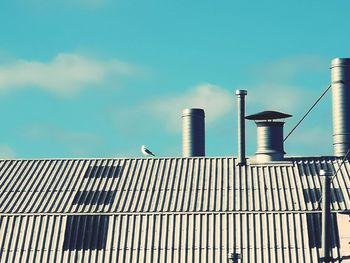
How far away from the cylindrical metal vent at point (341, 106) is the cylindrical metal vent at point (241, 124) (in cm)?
442

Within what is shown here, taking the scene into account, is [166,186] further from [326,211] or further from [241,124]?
[326,211]

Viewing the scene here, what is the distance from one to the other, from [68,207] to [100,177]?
313cm

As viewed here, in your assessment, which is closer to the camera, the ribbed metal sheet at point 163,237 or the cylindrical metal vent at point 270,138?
the ribbed metal sheet at point 163,237

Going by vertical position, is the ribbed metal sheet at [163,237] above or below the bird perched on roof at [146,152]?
below

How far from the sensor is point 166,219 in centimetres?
3341

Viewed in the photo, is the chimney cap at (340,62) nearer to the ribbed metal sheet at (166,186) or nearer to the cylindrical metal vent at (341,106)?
the cylindrical metal vent at (341,106)

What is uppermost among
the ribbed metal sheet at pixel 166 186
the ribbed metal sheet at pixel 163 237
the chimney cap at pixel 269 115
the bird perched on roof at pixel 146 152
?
the chimney cap at pixel 269 115

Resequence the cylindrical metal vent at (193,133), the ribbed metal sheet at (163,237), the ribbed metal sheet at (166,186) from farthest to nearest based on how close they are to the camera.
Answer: the cylindrical metal vent at (193,133) < the ribbed metal sheet at (166,186) < the ribbed metal sheet at (163,237)

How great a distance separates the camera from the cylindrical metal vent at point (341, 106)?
38469mm

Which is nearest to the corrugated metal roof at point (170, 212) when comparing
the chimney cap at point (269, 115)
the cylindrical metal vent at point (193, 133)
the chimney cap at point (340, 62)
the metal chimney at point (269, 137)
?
the metal chimney at point (269, 137)

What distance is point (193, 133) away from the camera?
137 feet

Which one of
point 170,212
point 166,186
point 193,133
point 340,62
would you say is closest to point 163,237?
point 170,212

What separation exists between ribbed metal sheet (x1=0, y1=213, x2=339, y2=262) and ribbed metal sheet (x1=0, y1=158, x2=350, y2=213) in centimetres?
58

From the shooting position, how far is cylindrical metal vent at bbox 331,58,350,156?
126 ft
